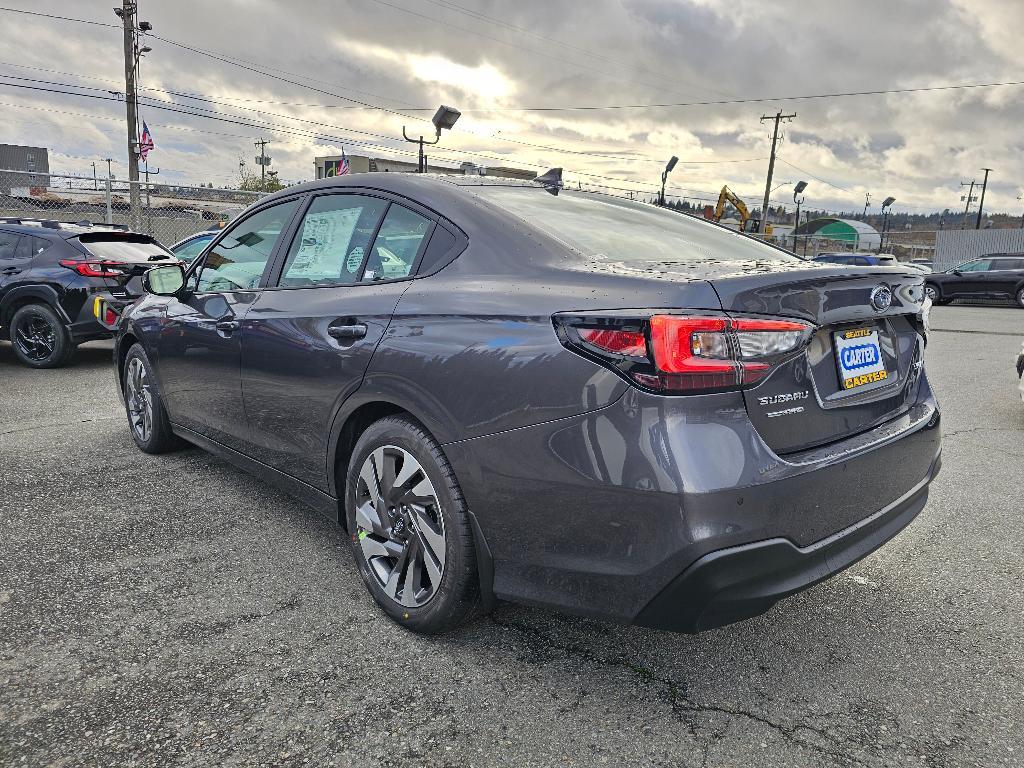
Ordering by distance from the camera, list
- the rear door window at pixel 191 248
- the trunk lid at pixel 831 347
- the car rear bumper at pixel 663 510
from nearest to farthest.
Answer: the car rear bumper at pixel 663 510
the trunk lid at pixel 831 347
the rear door window at pixel 191 248

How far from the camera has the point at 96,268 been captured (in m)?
7.59

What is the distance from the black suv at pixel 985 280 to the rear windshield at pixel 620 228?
67.2ft

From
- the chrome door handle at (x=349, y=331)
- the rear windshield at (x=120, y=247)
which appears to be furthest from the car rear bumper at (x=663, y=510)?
the rear windshield at (x=120, y=247)

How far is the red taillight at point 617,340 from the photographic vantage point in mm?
1904

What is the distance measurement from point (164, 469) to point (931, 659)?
386 centimetres

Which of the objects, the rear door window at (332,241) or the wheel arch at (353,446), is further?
the rear door window at (332,241)

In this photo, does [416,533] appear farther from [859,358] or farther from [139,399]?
[139,399]

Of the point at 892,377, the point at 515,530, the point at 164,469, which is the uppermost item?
the point at 892,377

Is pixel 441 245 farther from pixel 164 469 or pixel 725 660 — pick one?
pixel 164 469

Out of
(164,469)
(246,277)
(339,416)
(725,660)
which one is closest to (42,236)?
(164,469)

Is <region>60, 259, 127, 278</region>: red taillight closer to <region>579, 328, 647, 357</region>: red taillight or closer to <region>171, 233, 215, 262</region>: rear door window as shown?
<region>171, 233, 215, 262</region>: rear door window

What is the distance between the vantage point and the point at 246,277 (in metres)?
3.50

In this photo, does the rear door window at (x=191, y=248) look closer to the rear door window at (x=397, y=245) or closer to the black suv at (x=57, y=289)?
the black suv at (x=57, y=289)

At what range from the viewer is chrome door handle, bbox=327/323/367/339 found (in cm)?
266
